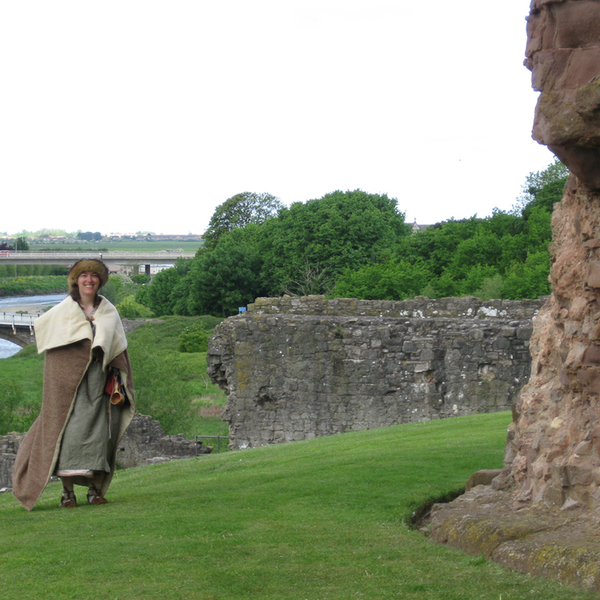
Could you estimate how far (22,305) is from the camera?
4385 inches

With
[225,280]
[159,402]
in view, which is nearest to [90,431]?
[159,402]

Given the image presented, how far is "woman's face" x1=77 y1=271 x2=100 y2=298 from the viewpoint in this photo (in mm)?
7477

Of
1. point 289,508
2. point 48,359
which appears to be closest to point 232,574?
point 289,508

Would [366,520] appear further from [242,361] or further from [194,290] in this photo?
[194,290]

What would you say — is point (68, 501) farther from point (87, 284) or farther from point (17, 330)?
point (17, 330)

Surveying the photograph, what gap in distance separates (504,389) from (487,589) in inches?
483

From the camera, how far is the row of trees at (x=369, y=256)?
150 ft

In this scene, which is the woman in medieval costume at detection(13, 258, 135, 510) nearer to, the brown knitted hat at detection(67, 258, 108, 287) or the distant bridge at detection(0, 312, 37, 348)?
the brown knitted hat at detection(67, 258, 108, 287)

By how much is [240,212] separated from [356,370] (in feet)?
229

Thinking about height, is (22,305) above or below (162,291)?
below

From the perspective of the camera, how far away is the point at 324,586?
468 centimetres

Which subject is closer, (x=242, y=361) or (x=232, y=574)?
(x=232, y=574)

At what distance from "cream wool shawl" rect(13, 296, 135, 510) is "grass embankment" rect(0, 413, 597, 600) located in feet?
1.08

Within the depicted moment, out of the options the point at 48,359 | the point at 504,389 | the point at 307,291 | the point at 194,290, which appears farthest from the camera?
the point at 194,290
